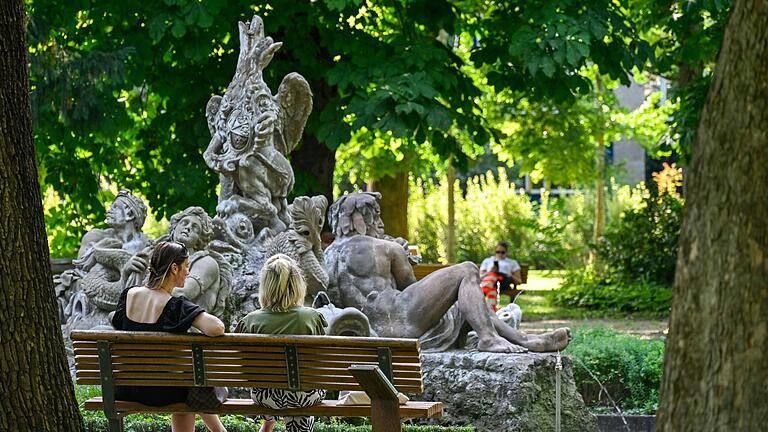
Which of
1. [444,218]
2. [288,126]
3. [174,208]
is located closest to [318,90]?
[174,208]

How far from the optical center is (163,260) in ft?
24.2

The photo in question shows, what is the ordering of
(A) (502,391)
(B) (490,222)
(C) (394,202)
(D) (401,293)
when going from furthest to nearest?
(B) (490,222), (C) (394,202), (D) (401,293), (A) (502,391)

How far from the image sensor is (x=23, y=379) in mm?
6535

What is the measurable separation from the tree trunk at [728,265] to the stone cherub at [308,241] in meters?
5.93

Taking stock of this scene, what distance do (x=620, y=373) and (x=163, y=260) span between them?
248 inches

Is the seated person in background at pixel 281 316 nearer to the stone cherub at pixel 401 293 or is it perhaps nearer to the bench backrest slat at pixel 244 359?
the bench backrest slat at pixel 244 359

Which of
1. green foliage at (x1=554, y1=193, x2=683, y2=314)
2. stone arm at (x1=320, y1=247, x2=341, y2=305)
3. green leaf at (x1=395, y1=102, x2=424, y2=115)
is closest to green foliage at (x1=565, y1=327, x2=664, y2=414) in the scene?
stone arm at (x1=320, y1=247, x2=341, y2=305)

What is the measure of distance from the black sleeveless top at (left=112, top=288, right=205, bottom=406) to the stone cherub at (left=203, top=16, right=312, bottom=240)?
12.7ft

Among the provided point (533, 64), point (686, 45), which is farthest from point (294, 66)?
point (686, 45)

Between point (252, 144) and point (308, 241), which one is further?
point (252, 144)

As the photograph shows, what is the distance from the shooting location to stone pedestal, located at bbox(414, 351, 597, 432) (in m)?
10.1

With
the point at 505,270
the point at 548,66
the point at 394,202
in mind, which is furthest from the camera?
the point at 394,202

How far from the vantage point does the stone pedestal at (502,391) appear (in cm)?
1005

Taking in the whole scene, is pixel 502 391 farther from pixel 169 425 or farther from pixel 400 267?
pixel 169 425
